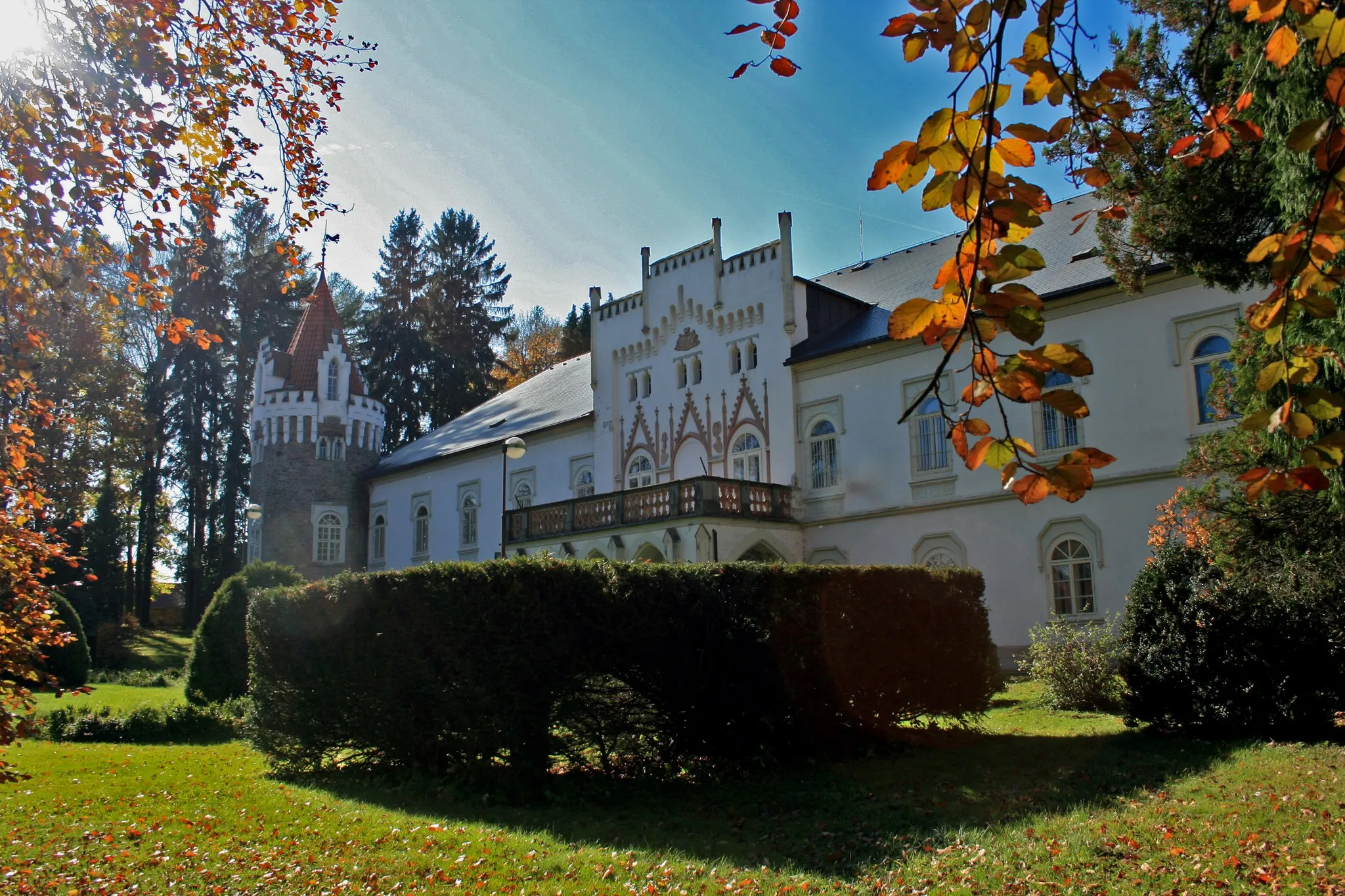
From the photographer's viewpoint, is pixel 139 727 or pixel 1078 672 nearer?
pixel 1078 672

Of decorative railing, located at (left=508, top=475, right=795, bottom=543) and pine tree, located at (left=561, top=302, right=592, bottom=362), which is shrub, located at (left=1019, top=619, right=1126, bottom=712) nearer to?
decorative railing, located at (left=508, top=475, right=795, bottom=543)

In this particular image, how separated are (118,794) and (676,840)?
6.57 metres

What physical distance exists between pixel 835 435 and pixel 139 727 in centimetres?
1746

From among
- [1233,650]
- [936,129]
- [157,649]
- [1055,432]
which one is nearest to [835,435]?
[1055,432]

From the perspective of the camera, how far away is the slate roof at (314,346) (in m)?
45.6

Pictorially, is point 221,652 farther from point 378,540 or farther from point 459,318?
point 459,318

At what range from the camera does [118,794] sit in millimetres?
11516

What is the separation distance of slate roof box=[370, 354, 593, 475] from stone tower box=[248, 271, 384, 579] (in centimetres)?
171

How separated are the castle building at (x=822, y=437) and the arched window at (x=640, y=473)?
0.18 ft

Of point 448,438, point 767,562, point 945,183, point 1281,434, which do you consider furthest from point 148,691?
point 945,183

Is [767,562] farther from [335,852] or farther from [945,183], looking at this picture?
[945,183]

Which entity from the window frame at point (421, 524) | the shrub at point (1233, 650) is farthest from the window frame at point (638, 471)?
the shrub at point (1233, 650)

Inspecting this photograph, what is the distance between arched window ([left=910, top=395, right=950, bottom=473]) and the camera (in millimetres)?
25812

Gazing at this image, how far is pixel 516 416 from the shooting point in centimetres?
4156
